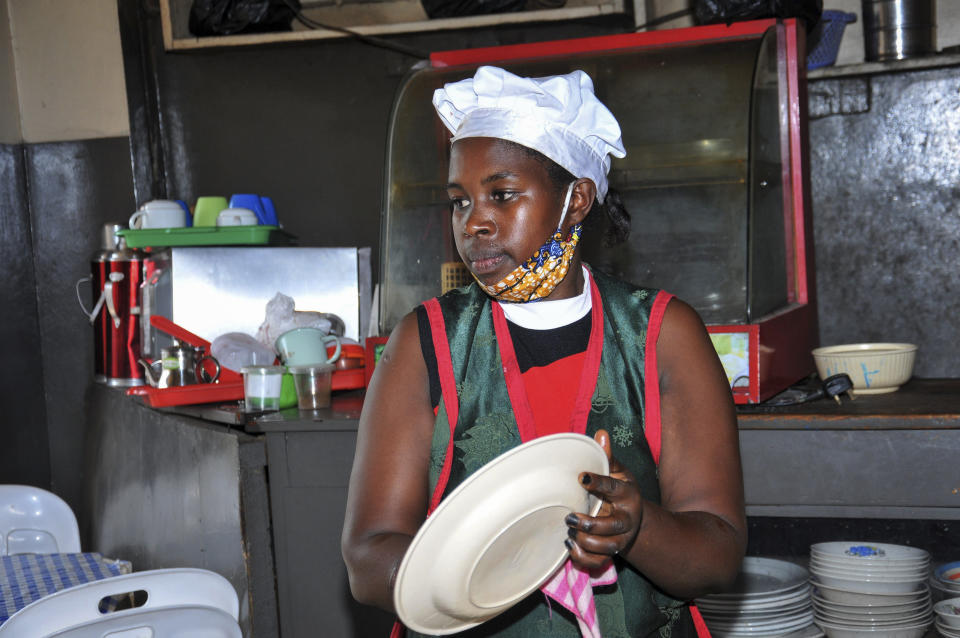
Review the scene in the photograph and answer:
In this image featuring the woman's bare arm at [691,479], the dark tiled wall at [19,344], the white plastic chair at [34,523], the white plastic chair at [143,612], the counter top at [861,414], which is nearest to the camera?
the woman's bare arm at [691,479]

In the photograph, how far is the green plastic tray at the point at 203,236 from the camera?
314 centimetres

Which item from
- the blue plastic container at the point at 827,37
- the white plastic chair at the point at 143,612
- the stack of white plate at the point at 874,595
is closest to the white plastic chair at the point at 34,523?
the white plastic chair at the point at 143,612

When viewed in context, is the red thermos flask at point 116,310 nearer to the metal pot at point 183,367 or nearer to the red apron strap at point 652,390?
the metal pot at point 183,367

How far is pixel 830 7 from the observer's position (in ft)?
11.0

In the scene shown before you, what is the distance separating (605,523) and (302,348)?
1681 mm

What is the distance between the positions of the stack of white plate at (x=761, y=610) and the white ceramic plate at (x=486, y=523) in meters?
1.25

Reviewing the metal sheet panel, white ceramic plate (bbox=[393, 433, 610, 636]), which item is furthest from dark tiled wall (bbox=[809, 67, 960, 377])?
white ceramic plate (bbox=[393, 433, 610, 636])

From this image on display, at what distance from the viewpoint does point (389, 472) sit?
4.14ft

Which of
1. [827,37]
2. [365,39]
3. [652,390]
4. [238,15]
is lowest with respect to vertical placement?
[652,390]

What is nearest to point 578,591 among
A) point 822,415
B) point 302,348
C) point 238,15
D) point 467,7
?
point 822,415

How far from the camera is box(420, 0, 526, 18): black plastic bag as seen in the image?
347 cm

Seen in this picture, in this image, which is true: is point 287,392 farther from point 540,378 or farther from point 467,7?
point 467,7

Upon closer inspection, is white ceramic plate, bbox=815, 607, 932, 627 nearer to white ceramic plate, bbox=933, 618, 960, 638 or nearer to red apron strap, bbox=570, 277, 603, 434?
white ceramic plate, bbox=933, 618, 960, 638

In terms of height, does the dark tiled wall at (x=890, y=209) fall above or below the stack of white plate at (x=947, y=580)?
above
